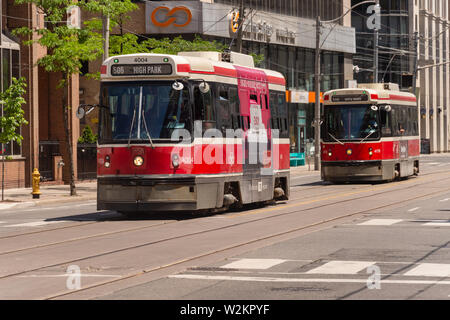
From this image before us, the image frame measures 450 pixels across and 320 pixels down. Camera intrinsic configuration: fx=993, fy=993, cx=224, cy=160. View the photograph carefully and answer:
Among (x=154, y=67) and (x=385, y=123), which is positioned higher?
(x=154, y=67)

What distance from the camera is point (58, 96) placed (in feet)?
137

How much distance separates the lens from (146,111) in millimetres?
21359

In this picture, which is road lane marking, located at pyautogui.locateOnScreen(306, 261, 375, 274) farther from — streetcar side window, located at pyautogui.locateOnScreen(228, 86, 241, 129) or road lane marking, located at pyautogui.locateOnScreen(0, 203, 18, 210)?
road lane marking, located at pyautogui.locateOnScreen(0, 203, 18, 210)

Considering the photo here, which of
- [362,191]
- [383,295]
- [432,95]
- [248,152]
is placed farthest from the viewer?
[432,95]

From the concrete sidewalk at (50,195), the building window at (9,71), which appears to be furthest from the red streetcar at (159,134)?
the building window at (9,71)

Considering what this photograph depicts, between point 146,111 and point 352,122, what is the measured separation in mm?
16068

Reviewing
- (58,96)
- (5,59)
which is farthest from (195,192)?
(58,96)

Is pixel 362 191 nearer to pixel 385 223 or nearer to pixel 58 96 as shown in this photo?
pixel 385 223

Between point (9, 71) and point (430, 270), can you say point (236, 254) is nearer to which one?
point (430, 270)

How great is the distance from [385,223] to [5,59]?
20868mm

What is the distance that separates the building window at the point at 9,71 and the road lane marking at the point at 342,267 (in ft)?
81.7

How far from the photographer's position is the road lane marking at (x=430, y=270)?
1261 centimetres

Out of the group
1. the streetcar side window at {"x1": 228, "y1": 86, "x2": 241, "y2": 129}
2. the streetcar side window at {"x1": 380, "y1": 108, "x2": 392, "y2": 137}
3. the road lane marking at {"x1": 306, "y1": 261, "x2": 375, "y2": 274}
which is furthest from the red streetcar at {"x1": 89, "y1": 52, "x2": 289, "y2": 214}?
the streetcar side window at {"x1": 380, "y1": 108, "x2": 392, "y2": 137}
